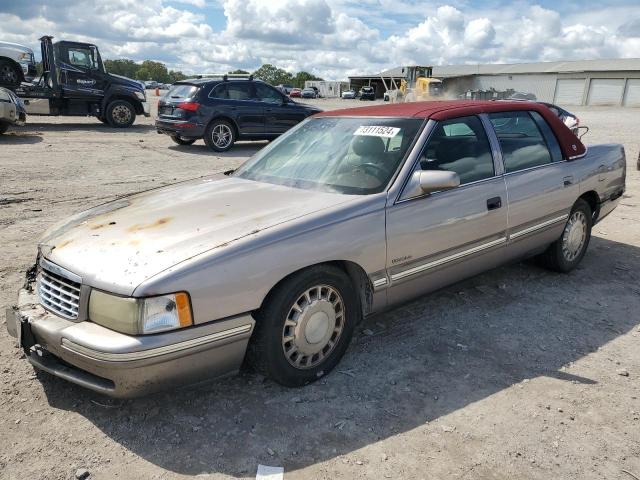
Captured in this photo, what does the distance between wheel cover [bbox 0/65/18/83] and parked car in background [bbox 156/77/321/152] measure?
6.67 m

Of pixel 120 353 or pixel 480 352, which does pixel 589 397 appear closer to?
pixel 480 352

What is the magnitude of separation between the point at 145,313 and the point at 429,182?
180cm

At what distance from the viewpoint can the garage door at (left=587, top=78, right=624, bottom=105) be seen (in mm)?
51031

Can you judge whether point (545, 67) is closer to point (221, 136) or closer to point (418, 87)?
point (418, 87)

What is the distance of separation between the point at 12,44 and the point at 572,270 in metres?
17.9

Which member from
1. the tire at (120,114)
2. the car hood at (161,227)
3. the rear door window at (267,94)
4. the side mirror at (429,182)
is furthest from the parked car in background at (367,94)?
the side mirror at (429,182)

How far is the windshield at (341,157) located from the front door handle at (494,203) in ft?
2.51

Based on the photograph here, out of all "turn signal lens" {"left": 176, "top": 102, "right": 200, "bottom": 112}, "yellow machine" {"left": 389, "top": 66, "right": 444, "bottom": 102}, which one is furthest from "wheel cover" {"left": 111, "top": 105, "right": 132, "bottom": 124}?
"yellow machine" {"left": 389, "top": 66, "right": 444, "bottom": 102}

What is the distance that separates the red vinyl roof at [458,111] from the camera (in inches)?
148

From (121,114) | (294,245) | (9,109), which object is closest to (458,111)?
(294,245)

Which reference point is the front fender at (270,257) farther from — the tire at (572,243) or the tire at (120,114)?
the tire at (120,114)

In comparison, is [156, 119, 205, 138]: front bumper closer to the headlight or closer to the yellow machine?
the headlight

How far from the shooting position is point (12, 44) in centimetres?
1673

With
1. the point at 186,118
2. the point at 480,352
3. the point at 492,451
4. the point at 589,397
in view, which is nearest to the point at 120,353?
the point at 492,451
